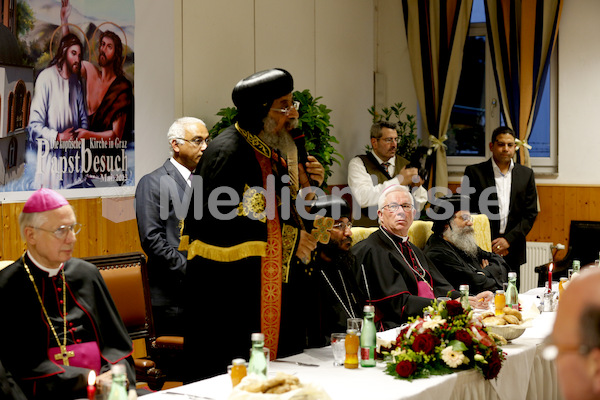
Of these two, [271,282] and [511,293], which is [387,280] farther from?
[271,282]

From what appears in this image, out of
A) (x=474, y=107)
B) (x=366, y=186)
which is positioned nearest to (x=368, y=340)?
(x=366, y=186)

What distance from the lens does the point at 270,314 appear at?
355cm

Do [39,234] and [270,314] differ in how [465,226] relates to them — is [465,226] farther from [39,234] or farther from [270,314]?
[39,234]

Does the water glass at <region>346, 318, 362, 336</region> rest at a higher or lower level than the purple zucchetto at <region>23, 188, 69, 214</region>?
lower

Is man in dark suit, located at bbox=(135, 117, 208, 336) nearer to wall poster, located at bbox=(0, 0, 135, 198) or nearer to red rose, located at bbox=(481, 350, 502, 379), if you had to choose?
wall poster, located at bbox=(0, 0, 135, 198)

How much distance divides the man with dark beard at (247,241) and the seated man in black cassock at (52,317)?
47 cm

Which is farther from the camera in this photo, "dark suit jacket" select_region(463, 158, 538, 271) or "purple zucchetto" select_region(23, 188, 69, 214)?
"dark suit jacket" select_region(463, 158, 538, 271)

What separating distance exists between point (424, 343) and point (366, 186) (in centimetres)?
439

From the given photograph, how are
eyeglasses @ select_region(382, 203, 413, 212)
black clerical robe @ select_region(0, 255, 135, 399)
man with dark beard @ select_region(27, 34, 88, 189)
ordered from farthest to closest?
eyeglasses @ select_region(382, 203, 413, 212), man with dark beard @ select_region(27, 34, 88, 189), black clerical robe @ select_region(0, 255, 135, 399)

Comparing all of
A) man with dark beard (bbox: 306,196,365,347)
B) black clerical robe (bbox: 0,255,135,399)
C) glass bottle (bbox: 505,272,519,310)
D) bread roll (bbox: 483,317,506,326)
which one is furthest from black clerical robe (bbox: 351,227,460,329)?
black clerical robe (bbox: 0,255,135,399)

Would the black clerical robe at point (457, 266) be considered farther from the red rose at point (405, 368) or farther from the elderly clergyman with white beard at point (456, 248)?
the red rose at point (405, 368)

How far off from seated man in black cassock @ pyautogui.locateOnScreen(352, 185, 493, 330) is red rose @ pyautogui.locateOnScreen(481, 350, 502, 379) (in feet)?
4.39

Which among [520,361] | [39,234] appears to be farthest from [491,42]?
[39,234]

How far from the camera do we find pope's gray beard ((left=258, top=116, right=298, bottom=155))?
3643 mm
